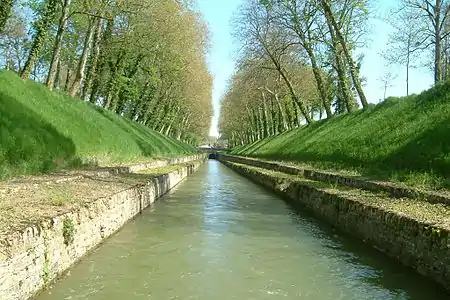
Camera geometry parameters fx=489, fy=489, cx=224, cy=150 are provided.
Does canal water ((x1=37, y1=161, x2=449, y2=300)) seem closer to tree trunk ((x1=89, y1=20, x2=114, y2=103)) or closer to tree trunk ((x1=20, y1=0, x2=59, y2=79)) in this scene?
tree trunk ((x1=20, y1=0, x2=59, y2=79))

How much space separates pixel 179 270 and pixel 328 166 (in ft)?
44.3

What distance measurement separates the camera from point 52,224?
20.7ft

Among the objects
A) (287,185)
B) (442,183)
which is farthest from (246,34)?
(442,183)

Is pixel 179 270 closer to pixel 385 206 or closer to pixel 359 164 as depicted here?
pixel 385 206

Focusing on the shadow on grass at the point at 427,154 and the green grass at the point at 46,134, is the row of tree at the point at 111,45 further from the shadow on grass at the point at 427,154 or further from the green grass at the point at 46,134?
the shadow on grass at the point at 427,154

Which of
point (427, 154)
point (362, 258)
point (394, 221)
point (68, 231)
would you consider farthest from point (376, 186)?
point (68, 231)

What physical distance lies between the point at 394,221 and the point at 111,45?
25852 mm

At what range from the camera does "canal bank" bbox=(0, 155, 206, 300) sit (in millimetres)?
5280

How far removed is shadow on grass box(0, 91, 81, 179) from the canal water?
3.40m

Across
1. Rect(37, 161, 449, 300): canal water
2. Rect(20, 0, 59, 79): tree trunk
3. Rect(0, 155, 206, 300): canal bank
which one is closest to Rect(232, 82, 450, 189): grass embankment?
Rect(37, 161, 449, 300): canal water

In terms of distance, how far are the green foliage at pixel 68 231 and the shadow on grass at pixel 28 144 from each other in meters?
4.76

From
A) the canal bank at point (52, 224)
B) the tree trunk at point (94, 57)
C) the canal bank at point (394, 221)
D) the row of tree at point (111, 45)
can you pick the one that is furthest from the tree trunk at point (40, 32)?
the canal bank at point (394, 221)

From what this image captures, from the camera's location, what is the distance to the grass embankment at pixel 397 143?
12664 millimetres

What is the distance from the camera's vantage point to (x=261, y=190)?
2128cm
